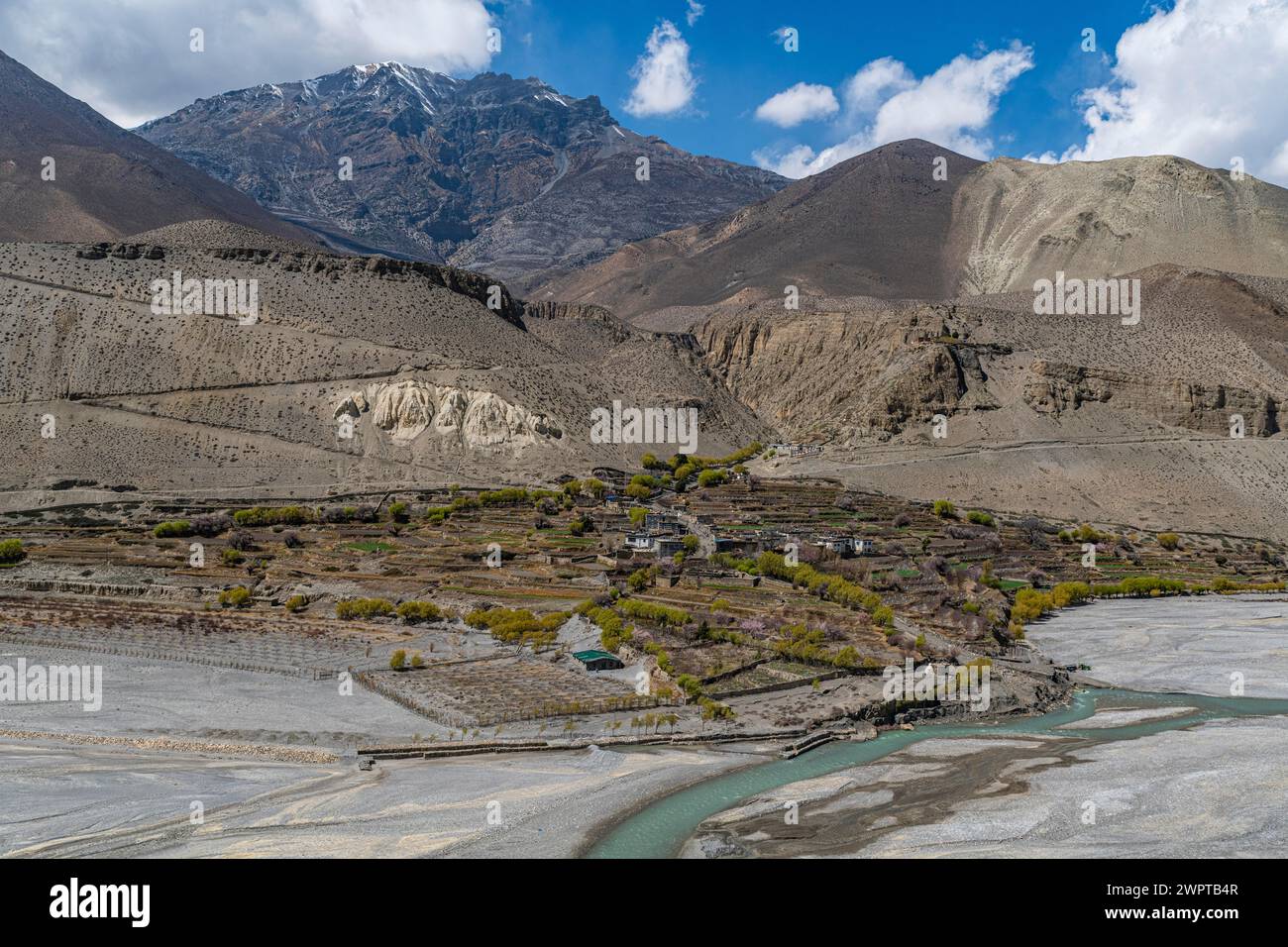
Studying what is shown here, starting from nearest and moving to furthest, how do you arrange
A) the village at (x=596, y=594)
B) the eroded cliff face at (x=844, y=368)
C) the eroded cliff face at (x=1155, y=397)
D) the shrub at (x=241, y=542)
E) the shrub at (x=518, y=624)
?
the village at (x=596, y=594)
the shrub at (x=518, y=624)
the shrub at (x=241, y=542)
the eroded cliff face at (x=1155, y=397)
the eroded cliff face at (x=844, y=368)

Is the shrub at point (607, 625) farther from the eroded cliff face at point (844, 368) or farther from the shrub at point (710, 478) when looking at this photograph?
the eroded cliff face at point (844, 368)

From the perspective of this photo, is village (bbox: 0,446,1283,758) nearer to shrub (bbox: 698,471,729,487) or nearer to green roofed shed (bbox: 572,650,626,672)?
green roofed shed (bbox: 572,650,626,672)

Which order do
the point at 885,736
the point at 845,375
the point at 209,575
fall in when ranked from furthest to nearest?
1. the point at 845,375
2. the point at 209,575
3. the point at 885,736

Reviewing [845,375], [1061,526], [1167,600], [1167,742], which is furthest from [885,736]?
[845,375]

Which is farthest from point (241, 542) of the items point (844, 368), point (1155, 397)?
point (1155, 397)

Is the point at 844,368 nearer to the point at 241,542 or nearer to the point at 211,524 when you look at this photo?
the point at 211,524

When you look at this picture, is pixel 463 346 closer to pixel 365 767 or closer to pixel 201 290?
pixel 201 290

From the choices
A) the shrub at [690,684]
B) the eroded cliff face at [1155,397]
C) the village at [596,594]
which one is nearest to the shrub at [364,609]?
the village at [596,594]
